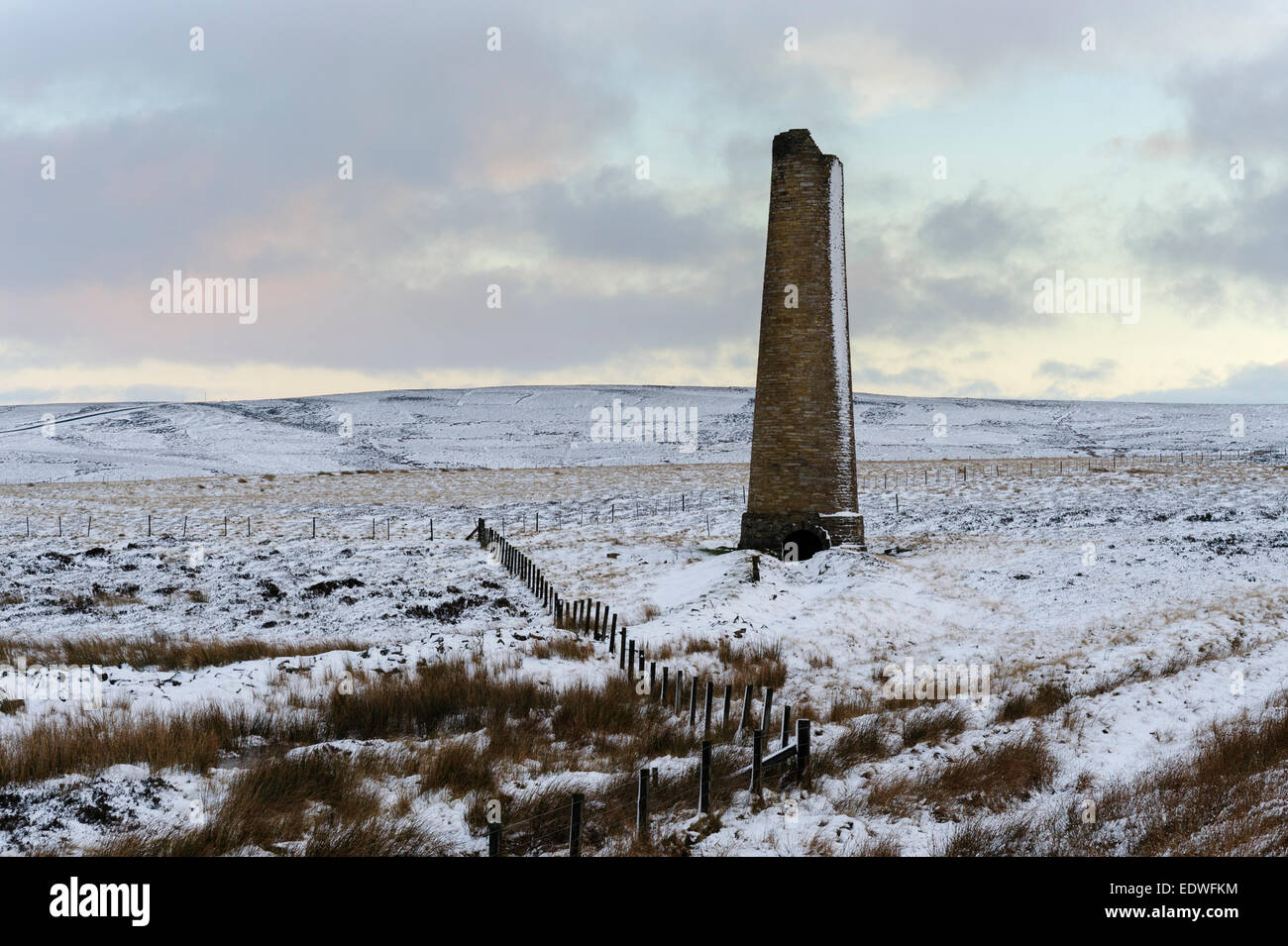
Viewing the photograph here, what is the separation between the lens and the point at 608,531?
109 ft

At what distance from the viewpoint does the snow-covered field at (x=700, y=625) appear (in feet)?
27.6

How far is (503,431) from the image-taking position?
95812 mm

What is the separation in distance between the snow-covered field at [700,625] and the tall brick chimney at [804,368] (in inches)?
63.9

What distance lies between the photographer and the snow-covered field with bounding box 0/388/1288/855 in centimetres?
840

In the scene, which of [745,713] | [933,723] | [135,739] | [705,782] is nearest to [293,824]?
[135,739]

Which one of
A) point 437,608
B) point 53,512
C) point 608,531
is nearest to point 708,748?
point 437,608

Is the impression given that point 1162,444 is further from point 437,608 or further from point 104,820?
point 104,820

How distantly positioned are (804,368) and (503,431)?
76008 millimetres

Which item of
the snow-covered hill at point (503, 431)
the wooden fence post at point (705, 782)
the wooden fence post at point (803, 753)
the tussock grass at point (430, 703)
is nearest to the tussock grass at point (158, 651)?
the tussock grass at point (430, 703)

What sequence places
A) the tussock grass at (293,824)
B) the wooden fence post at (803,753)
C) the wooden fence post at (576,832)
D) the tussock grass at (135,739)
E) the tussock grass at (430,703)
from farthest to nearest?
1. the tussock grass at (430,703)
2. the wooden fence post at (803,753)
3. the tussock grass at (135,739)
4. the tussock grass at (293,824)
5. the wooden fence post at (576,832)

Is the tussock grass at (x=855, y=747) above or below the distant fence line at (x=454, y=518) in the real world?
below

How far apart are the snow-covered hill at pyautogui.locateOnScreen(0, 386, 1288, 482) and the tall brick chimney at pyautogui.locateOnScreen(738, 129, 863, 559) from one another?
48.9 meters

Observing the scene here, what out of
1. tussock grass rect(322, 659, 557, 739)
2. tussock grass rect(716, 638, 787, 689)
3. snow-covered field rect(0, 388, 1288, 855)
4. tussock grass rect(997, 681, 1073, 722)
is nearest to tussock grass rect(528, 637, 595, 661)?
snow-covered field rect(0, 388, 1288, 855)

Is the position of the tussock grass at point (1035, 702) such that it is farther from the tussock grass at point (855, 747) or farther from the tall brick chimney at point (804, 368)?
the tall brick chimney at point (804, 368)
